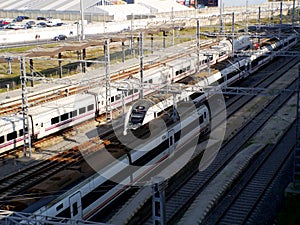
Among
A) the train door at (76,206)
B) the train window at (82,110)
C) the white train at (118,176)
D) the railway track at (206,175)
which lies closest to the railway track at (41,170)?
the white train at (118,176)

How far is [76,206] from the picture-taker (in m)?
14.8

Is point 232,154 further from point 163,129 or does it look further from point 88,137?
point 88,137

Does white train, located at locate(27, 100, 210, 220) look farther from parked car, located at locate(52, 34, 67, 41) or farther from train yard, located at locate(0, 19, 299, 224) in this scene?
parked car, located at locate(52, 34, 67, 41)

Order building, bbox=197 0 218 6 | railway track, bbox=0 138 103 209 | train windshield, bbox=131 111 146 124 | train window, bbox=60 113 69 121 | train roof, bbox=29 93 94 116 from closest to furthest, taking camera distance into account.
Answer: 1. railway track, bbox=0 138 103 209
2. train windshield, bbox=131 111 146 124
3. train roof, bbox=29 93 94 116
4. train window, bbox=60 113 69 121
5. building, bbox=197 0 218 6

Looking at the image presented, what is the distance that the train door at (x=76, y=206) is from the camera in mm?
14500

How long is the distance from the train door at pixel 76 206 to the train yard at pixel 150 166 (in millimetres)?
32

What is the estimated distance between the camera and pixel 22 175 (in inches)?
789

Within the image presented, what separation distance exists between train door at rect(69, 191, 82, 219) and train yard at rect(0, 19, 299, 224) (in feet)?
0.10

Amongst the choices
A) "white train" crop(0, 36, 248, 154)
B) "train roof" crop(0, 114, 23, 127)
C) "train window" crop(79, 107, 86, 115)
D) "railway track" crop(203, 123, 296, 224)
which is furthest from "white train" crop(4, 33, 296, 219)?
"train roof" crop(0, 114, 23, 127)

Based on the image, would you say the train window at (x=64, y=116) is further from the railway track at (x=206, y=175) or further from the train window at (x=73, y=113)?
the railway track at (x=206, y=175)

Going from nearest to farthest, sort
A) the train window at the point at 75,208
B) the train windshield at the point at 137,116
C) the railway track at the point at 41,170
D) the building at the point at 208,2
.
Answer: the train window at the point at 75,208, the railway track at the point at 41,170, the train windshield at the point at 137,116, the building at the point at 208,2

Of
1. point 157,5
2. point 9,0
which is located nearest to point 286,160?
point 157,5

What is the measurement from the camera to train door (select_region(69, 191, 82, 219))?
571 inches

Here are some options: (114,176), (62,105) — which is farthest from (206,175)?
(62,105)
